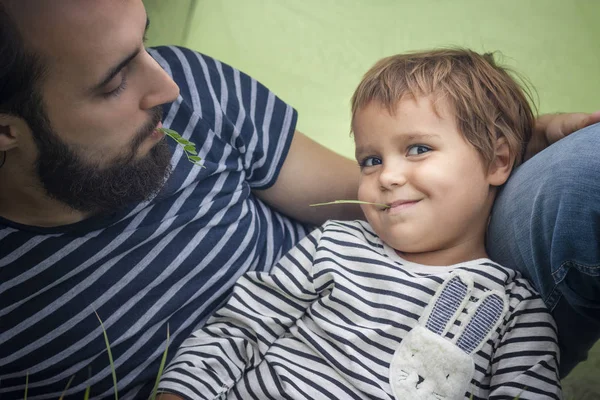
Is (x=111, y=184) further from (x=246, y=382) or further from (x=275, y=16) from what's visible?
(x=275, y=16)

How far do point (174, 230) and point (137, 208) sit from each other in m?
0.08

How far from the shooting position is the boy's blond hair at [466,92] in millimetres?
1083

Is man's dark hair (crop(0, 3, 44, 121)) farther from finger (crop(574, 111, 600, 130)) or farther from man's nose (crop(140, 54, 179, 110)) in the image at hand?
finger (crop(574, 111, 600, 130))

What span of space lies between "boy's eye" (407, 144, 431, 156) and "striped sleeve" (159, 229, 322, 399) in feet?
0.82

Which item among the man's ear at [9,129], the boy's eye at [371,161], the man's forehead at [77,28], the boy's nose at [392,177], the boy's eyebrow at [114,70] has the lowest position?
the man's ear at [9,129]

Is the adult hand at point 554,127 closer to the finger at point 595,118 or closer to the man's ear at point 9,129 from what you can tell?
the finger at point 595,118

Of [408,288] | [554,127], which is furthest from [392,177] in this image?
[554,127]

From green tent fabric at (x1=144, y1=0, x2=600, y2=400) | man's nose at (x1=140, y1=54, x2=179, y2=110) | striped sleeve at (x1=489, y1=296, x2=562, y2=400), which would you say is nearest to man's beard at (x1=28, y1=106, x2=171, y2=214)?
man's nose at (x1=140, y1=54, x2=179, y2=110)

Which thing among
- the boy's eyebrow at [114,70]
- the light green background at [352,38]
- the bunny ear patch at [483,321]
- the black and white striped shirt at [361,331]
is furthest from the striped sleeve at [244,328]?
the light green background at [352,38]

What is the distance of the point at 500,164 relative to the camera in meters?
1.13

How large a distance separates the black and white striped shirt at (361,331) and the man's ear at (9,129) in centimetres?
44

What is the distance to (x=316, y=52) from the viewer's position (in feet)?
6.07

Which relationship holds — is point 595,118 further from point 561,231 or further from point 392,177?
point 392,177

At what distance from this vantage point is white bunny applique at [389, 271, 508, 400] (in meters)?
0.96
